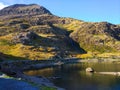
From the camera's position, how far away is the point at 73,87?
125 meters

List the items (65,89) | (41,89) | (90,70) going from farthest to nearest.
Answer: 1. (90,70)
2. (65,89)
3. (41,89)

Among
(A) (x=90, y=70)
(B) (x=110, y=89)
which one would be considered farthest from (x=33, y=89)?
(A) (x=90, y=70)

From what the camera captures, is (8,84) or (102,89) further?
(102,89)

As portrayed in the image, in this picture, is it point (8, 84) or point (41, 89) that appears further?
point (41, 89)

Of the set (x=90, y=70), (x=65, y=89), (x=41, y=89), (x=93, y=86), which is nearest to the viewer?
(x=41, y=89)

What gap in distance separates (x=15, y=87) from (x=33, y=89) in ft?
17.8

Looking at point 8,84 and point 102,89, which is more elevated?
point 8,84

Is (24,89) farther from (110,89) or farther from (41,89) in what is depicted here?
(110,89)

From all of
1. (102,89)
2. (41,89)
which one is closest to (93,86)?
(102,89)

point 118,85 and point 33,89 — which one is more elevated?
point 33,89

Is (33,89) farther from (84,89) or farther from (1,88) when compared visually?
(84,89)

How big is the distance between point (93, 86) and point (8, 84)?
61525 millimetres

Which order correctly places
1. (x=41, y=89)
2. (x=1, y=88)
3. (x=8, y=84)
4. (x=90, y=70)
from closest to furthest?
(x=1, y=88) < (x=8, y=84) < (x=41, y=89) < (x=90, y=70)

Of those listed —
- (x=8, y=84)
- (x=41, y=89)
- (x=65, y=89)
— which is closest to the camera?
(x=8, y=84)
